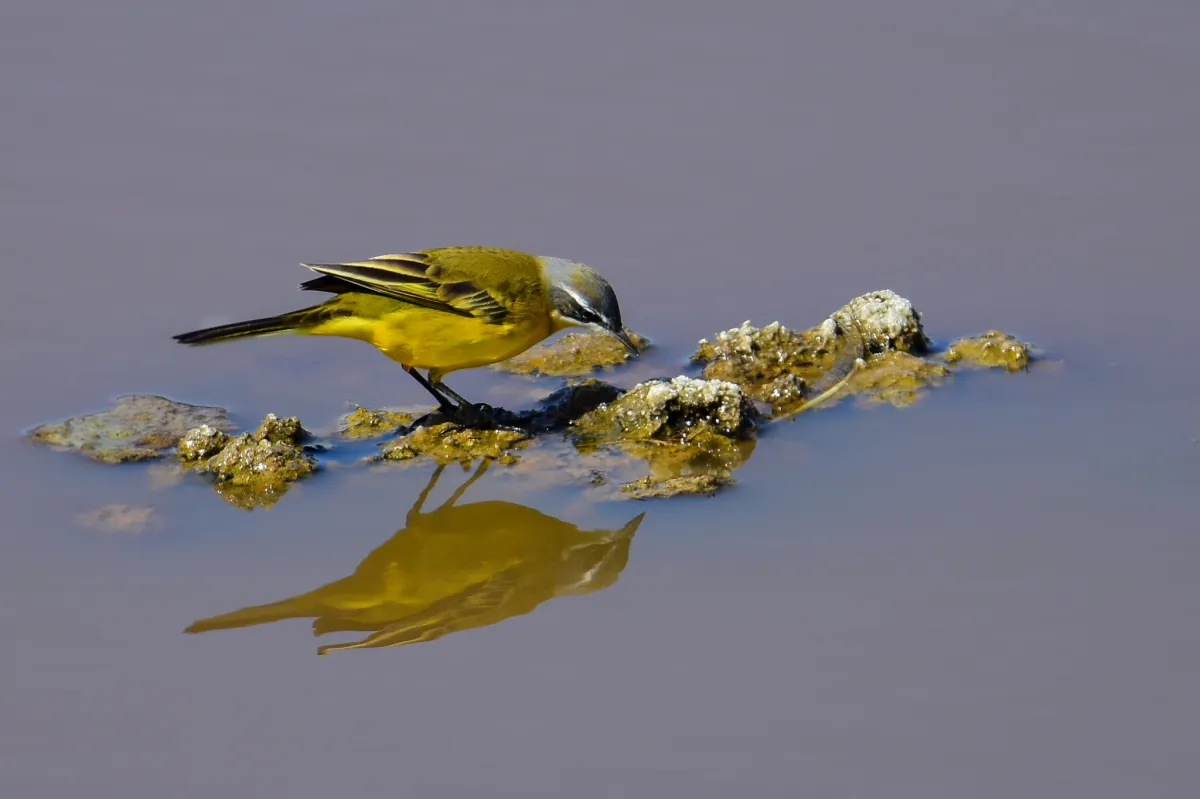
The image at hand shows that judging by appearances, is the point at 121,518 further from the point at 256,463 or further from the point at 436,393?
the point at 436,393

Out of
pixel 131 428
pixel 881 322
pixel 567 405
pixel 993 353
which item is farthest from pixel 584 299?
pixel 131 428

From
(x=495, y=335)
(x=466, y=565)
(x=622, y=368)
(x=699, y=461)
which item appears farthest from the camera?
(x=622, y=368)

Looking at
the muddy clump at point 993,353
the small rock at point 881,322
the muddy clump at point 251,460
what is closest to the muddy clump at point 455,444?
the muddy clump at point 251,460

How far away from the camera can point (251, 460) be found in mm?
7723

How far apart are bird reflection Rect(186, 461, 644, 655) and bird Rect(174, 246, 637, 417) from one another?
1.21 m

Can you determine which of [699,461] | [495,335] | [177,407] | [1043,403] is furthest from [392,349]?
[1043,403]

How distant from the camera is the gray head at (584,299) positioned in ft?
28.8

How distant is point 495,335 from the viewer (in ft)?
28.6

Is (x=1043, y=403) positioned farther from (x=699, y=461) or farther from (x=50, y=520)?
(x=50, y=520)

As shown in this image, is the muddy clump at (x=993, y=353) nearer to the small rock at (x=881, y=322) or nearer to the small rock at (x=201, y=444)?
the small rock at (x=881, y=322)

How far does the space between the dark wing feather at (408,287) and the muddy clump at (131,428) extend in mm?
988

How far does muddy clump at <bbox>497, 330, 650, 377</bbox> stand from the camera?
31.2ft

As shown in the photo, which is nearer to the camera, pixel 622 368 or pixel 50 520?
pixel 50 520

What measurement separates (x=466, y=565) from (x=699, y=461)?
157 cm
